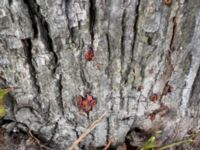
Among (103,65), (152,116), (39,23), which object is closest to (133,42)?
(103,65)

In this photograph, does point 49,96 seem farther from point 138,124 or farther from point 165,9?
point 165,9

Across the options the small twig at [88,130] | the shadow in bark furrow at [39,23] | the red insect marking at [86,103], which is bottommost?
the small twig at [88,130]

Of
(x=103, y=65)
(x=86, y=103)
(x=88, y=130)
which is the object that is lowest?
(x=88, y=130)

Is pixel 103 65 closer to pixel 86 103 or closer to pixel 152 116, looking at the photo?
pixel 86 103

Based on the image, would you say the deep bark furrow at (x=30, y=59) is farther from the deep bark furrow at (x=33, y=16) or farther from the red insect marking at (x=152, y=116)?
the red insect marking at (x=152, y=116)

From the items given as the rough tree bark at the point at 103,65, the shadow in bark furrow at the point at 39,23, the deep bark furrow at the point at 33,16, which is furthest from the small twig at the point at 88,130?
the deep bark furrow at the point at 33,16

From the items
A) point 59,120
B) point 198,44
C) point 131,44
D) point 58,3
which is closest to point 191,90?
point 198,44
